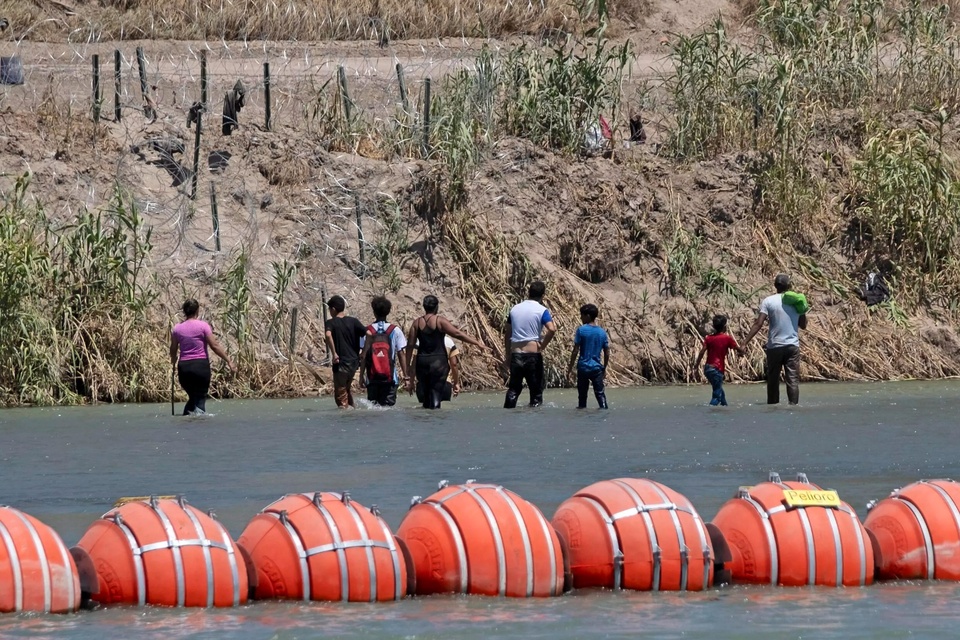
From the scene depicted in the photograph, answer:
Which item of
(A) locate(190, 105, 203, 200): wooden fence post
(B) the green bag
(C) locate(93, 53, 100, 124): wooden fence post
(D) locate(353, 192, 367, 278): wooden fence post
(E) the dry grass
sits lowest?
(B) the green bag

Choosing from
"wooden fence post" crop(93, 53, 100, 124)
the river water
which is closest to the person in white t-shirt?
the river water

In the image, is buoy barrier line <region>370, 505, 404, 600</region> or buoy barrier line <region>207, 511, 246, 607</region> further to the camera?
buoy barrier line <region>370, 505, 404, 600</region>

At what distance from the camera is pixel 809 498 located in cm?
852

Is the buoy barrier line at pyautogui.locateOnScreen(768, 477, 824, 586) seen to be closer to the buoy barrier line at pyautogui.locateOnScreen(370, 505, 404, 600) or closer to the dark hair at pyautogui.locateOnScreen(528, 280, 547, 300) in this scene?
the buoy barrier line at pyautogui.locateOnScreen(370, 505, 404, 600)

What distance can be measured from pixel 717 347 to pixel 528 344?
7.20ft

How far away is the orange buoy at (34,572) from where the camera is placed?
25.1 feet

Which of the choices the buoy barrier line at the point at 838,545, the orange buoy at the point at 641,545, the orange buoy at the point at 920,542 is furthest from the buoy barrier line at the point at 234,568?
the orange buoy at the point at 920,542

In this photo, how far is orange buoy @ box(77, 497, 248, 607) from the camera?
26.2ft

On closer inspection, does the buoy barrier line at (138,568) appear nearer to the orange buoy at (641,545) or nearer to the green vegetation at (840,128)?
the orange buoy at (641,545)

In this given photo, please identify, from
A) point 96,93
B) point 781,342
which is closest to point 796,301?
point 781,342

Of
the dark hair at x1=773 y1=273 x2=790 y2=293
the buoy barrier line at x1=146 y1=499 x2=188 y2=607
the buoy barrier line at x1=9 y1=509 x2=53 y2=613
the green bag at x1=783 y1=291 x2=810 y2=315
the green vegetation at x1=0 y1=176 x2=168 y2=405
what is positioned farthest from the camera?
the green vegetation at x1=0 y1=176 x2=168 y2=405

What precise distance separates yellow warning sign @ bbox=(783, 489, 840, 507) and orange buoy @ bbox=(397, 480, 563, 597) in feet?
4.25

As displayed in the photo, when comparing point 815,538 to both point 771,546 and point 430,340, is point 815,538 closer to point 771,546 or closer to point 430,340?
point 771,546

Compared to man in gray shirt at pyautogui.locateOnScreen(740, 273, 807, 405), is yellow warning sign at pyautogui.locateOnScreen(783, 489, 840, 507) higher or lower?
lower
